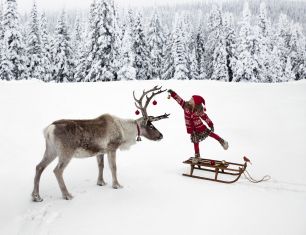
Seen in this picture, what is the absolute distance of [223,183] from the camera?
Result: 334 inches

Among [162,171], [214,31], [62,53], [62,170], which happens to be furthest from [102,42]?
[62,170]

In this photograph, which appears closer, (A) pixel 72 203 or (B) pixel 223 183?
(A) pixel 72 203

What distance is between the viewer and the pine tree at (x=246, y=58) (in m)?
40.9

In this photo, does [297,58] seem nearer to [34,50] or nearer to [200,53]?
[200,53]

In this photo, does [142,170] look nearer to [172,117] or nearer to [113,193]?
[113,193]

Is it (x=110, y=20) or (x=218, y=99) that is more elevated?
(x=110, y=20)

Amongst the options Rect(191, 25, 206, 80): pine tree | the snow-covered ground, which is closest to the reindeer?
the snow-covered ground

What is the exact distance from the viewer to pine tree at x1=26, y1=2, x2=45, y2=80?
144 feet

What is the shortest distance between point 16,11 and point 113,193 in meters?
36.4

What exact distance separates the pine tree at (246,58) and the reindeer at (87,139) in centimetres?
3435

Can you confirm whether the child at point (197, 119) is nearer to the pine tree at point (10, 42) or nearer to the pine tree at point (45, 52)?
the pine tree at point (10, 42)

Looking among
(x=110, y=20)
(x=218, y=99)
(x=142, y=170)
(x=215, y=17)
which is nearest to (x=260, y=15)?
(x=215, y=17)

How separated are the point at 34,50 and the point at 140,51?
12.9 meters

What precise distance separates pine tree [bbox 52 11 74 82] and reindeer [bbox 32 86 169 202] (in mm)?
38923
